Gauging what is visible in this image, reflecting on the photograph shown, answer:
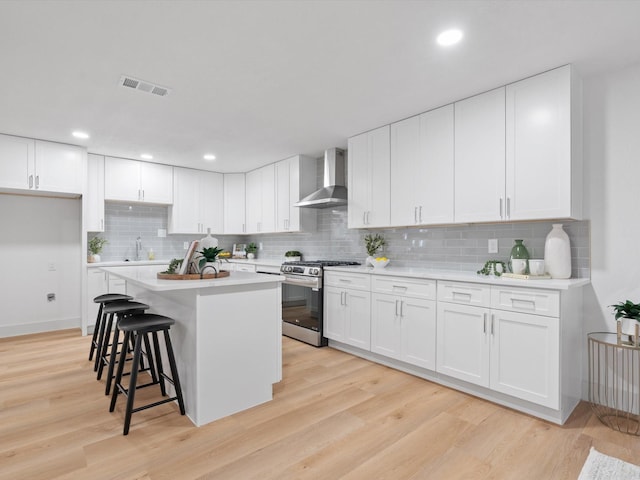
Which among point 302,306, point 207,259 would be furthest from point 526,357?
point 302,306

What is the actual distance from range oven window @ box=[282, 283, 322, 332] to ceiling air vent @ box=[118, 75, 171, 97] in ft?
8.17

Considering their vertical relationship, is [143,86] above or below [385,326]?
above

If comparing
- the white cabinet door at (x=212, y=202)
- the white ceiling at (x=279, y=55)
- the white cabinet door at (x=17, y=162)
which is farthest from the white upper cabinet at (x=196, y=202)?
the white ceiling at (x=279, y=55)

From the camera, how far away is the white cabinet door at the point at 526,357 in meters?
2.26

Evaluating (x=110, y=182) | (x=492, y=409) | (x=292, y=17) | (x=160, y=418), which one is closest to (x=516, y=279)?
(x=492, y=409)

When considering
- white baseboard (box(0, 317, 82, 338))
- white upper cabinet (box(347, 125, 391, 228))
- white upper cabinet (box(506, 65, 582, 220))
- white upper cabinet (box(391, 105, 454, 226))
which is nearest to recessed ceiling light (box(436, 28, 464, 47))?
white upper cabinet (box(506, 65, 582, 220))

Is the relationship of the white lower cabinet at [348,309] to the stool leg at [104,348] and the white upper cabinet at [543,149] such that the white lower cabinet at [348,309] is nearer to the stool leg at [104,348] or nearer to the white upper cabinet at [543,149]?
the white upper cabinet at [543,149]

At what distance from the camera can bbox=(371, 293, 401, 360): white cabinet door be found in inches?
128

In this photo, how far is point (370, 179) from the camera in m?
3.83

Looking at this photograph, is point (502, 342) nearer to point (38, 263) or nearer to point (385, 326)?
point (385, 326)

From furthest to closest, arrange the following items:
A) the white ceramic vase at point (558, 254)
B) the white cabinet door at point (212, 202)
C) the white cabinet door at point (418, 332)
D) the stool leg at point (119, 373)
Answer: the white cabinet door at point (212, 202) → the white cabinet door at point (418, 332) → the white ceramic vase at point (558, 254) → the stool leg at point (119, 373)

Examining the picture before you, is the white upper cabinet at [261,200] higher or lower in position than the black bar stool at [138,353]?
higher

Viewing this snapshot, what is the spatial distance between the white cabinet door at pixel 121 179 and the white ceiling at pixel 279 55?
1308mm

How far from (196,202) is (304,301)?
2829 mm
